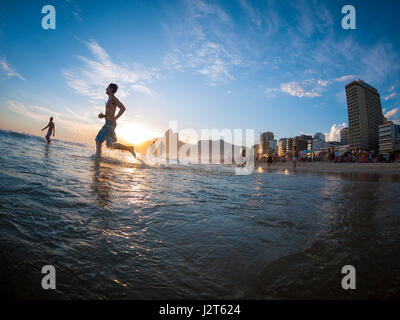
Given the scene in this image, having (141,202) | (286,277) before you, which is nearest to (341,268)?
(286,277)

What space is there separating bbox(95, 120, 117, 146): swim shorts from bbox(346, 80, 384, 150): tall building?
15141 cm

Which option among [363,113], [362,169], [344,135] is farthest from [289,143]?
[362,169]

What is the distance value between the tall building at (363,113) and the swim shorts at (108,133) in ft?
497

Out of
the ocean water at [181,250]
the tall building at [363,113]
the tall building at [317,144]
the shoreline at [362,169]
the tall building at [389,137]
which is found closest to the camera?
the ocean water at [181,250]

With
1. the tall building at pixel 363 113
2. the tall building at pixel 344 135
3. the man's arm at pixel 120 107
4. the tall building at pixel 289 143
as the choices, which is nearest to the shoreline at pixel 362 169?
the man's arm at pixel 120 107

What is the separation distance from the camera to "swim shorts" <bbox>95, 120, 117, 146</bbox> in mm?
7191

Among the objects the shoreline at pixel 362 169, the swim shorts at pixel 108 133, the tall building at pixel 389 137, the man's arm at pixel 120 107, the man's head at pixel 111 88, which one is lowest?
the shoreline at pixel 362 169

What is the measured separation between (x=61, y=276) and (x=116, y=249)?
13.4 inches

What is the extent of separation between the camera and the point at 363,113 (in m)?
119

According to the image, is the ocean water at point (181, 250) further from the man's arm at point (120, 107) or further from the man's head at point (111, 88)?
the man's head at point (111, 88)

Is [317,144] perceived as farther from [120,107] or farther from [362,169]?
[120,107]

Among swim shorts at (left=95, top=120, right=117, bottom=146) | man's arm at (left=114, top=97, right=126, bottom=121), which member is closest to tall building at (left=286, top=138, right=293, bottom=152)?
man's arm at (left=114, top=97, right=126, bottom=121)

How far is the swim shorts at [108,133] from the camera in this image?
23.6 ft
